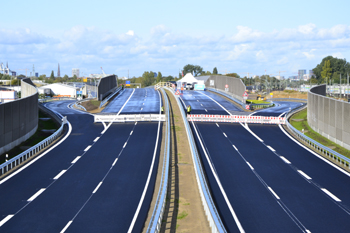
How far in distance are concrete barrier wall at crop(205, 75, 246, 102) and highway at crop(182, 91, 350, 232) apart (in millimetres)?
32860

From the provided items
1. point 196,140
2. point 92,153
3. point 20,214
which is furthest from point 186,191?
point 196,140

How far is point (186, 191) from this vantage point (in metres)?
22.6

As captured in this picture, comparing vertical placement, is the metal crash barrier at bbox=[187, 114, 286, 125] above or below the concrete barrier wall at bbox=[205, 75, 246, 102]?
below

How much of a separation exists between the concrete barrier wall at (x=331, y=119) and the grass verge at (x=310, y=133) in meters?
0.44

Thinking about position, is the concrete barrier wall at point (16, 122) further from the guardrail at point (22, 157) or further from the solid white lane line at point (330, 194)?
the solid white lane line at point (330, 194)

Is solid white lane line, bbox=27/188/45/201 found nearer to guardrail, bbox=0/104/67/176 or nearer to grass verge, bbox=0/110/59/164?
guardrail, bbox=0/104/67/176

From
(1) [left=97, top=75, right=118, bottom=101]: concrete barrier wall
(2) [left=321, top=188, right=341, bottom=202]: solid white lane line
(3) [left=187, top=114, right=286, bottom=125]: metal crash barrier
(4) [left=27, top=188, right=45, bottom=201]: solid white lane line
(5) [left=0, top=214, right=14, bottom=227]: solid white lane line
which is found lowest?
(5) [left=0, top=214, right=14, bottom=227]: solid white lane line

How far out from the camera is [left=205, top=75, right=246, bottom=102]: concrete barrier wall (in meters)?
73.0

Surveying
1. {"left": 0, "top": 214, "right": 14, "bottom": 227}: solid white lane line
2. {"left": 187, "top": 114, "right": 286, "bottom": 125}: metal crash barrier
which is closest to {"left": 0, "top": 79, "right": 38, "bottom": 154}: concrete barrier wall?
{"left": 0, "top": 214, "right": 14, "bottom": 227}: solid white lane line

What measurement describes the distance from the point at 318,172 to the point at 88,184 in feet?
53.5

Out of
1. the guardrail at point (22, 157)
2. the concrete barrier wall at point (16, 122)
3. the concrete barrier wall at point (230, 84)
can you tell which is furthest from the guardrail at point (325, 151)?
the concrete barrier wall at point (230, 84)

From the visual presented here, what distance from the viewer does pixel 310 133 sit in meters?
45.7

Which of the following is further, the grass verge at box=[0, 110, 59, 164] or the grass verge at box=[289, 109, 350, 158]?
the grass verge at box=[289, 109, 350, 158]

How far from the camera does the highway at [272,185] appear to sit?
18.3 metres
